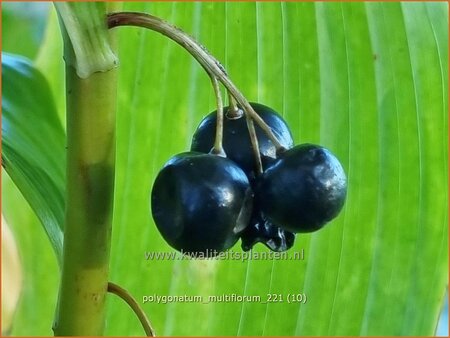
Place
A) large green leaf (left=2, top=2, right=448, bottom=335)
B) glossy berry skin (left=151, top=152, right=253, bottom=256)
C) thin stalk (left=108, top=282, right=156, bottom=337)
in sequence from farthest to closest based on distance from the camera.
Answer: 1. large green leaf (left=2, top=2, right=448, bottom=335)
2. thin stalk (left=108, top=282, right=156, bottom=337)
3. glossy berry skin (left=151, top=152, right=253, bottom=256)

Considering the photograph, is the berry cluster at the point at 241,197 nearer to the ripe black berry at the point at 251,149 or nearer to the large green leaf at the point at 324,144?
the ripe black berry at the point at 251,149

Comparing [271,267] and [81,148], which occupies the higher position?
[81,148]

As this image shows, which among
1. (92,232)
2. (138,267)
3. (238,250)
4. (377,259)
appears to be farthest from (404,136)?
(92,232)

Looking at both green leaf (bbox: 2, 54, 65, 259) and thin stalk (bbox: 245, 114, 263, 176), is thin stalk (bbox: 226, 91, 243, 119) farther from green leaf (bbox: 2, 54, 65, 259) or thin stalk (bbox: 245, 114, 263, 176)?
green leaf (bbox: 2, 54, 65, 259)

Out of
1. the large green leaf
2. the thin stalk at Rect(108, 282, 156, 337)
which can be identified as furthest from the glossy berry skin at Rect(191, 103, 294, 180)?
the large green leaf

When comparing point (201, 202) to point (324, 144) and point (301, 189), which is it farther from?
point (324, 144)

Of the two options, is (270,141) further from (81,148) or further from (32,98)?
(32,98)
